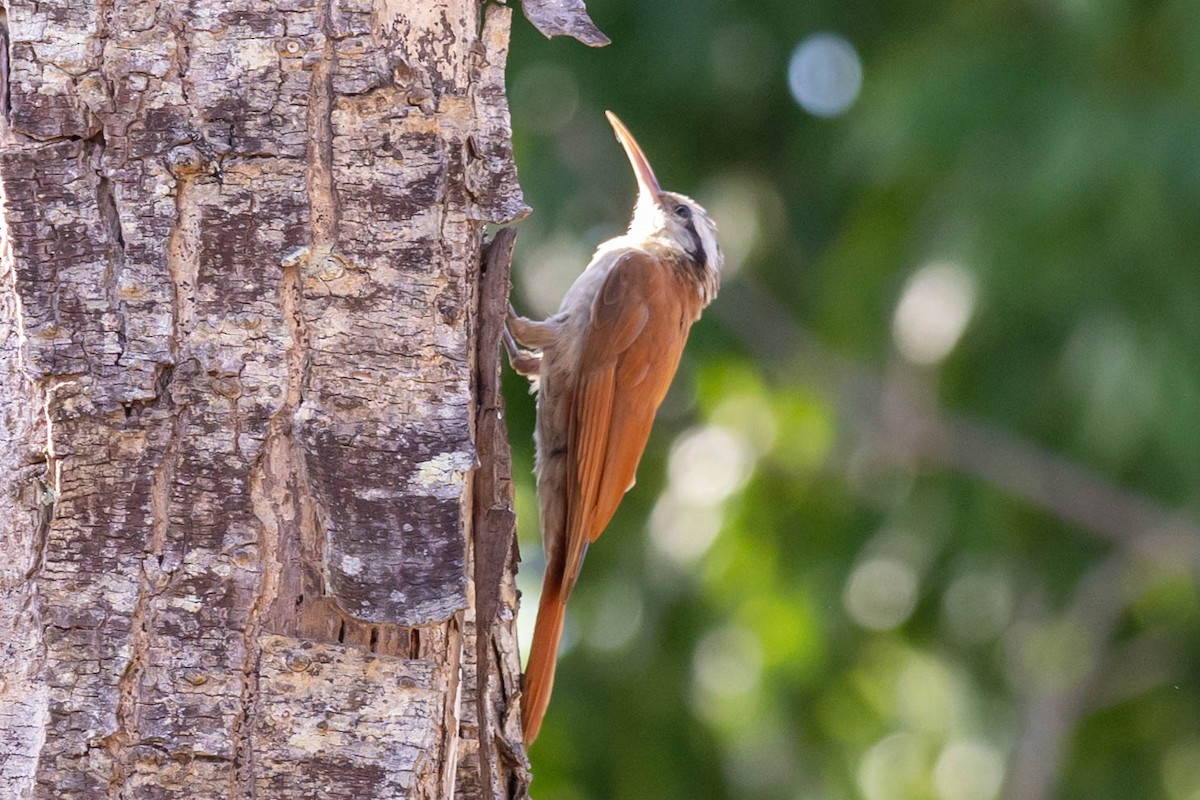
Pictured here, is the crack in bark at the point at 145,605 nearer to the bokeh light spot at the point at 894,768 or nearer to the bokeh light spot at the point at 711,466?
the bokeh light spot at the point at 711,466

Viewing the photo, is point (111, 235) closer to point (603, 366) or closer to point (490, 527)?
point (490, 527)

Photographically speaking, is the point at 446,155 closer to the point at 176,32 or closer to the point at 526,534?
the point at 176,32

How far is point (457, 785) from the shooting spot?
2.51m

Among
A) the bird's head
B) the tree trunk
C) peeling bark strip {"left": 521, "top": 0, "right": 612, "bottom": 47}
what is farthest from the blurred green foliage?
the tree trunk

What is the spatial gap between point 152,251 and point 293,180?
23 cm

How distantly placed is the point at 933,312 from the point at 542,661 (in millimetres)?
3794

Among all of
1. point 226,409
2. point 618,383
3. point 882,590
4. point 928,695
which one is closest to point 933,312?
point 882,590

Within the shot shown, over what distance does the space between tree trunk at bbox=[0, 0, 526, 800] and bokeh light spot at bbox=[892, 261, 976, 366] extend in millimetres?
4421

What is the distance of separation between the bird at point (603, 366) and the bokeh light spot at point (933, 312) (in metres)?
1.83

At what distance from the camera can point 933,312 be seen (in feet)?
21.6

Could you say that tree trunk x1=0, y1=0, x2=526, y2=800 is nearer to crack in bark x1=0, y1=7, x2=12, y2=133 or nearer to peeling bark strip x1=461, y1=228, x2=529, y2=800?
crack in bark x1=0, y1=7, x2=12, y2=133

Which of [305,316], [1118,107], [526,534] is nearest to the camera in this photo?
[305,316]

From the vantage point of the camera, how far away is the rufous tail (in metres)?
3.12

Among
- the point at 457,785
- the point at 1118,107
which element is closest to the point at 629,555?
the point at 1118,107
